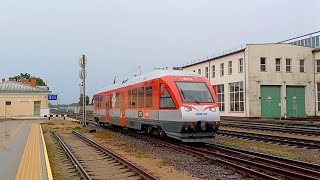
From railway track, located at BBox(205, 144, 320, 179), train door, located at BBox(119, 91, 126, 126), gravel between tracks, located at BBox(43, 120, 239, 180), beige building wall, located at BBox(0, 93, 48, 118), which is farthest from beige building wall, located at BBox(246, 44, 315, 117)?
railway track, located at BBox(205, 144, 320, 179)

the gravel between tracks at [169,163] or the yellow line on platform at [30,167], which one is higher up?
the yellow line on platform at [30,167]

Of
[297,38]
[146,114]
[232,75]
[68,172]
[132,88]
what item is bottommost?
[68,172]

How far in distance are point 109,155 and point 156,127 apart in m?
3.72

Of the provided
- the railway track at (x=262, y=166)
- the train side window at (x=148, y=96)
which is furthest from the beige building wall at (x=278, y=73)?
the railway track at (x=262, y=166)

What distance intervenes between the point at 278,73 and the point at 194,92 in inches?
1286

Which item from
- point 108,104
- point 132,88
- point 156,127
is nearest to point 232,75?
point 108,104

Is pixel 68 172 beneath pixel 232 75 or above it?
beneath

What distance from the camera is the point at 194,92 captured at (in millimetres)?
15969

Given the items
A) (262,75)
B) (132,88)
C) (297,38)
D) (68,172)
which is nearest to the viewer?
(68,172)

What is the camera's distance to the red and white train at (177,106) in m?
15.2

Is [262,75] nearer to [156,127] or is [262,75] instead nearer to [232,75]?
[232,75]

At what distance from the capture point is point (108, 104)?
27.4 m

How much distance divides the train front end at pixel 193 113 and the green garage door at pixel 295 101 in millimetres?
32025

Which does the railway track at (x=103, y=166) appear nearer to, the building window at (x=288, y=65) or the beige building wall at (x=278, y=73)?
the beige building wall at (x=278, y=73)
